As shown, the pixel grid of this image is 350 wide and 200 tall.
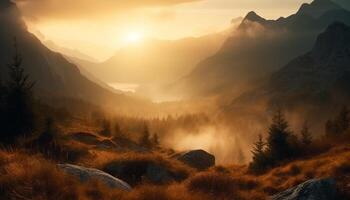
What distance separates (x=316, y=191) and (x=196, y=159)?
20227 millimetres

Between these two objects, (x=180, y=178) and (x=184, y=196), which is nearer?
(x=184, y=196)

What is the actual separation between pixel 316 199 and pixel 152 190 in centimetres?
504

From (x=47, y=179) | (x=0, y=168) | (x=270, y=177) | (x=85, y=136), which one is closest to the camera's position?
(x=47, y=179)

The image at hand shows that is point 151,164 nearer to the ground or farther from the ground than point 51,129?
nearer to the ground

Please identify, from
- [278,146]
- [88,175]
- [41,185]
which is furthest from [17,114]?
[41,185]

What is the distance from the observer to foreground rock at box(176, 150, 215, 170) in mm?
32188

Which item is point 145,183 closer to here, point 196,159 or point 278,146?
point 278,146

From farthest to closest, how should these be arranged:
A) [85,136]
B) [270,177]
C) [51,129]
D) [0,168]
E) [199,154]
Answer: [85,136] < [199,154] < [51,129] < [270,177] < [0,168]

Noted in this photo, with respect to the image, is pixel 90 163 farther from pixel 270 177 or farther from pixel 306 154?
pixel 306 154

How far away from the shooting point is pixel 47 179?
34.0 feet

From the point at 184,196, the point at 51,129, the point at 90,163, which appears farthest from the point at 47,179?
the point at 51,129

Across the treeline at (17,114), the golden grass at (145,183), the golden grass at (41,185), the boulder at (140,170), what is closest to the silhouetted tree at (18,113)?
the treeline at (17,114)

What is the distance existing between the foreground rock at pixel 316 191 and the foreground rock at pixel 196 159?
61.5 ft

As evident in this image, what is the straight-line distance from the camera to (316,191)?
1281 centimetres
